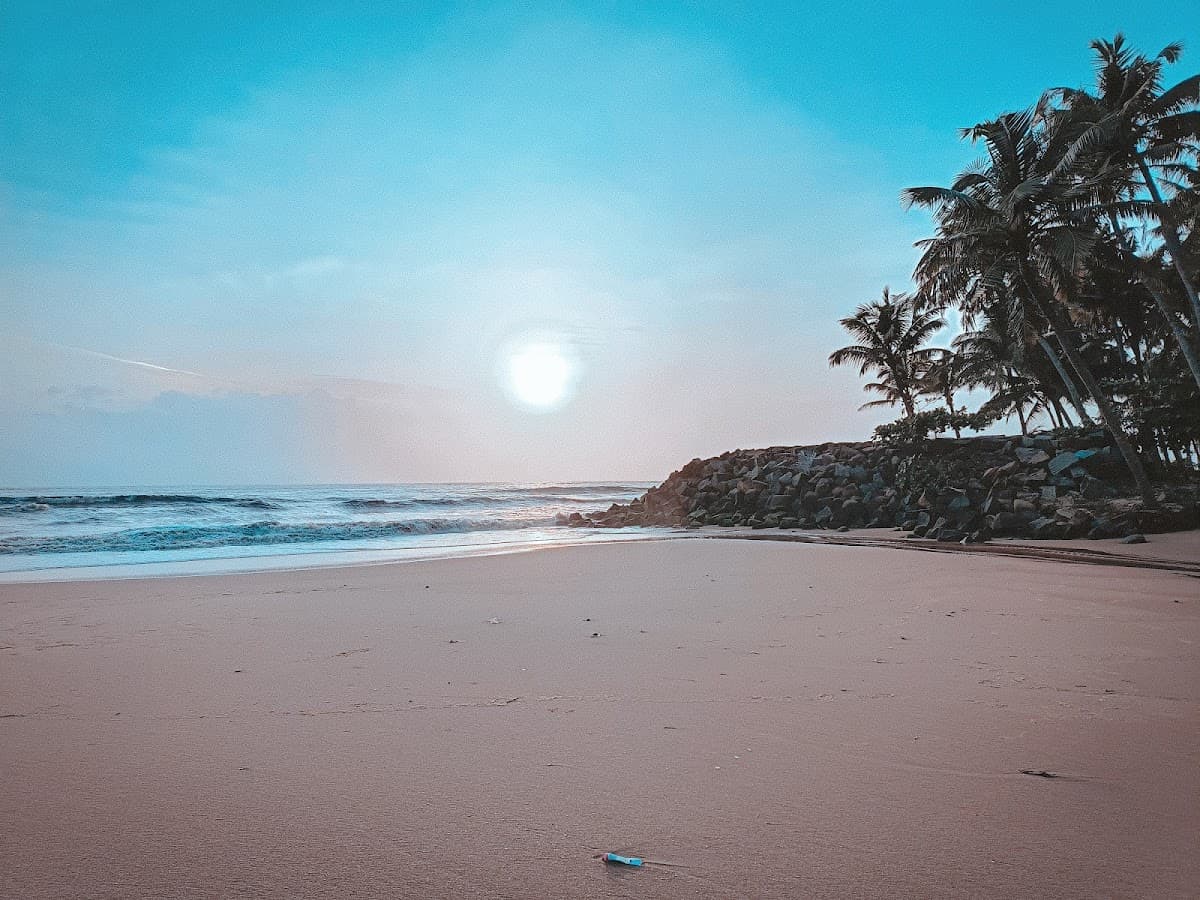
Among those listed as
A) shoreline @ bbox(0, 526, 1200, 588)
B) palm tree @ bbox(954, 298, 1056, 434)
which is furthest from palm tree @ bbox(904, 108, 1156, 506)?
palm tree @ bbox(954, 298, 1056, 434)

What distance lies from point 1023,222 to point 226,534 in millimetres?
21974

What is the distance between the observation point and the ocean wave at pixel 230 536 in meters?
15.0

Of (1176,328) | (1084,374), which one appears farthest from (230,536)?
(1176,328)

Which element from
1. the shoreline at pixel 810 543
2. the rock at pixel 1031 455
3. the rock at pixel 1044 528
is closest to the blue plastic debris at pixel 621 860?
the shoreline at pixel 810 543

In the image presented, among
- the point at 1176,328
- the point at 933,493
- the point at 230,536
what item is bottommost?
the point at 230,536

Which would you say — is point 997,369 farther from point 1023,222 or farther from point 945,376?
point 1023,222

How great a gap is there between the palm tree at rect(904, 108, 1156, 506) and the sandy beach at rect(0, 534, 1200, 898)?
489 inches

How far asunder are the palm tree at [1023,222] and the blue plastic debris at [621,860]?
54.7ft

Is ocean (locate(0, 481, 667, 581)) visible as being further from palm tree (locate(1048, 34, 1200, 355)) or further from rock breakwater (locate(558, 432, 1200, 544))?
palm tree (locate(1048, 34, 1200, 355))

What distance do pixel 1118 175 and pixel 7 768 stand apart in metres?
22.0

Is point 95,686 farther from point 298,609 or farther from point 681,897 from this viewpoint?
point 681,897

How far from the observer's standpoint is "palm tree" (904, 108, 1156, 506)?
14.8 meters

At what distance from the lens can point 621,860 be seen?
5.71ft

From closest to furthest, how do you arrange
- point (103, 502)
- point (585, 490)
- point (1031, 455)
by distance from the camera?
→ point (1031, 455)
point (103, 502)
point (585, 490)
